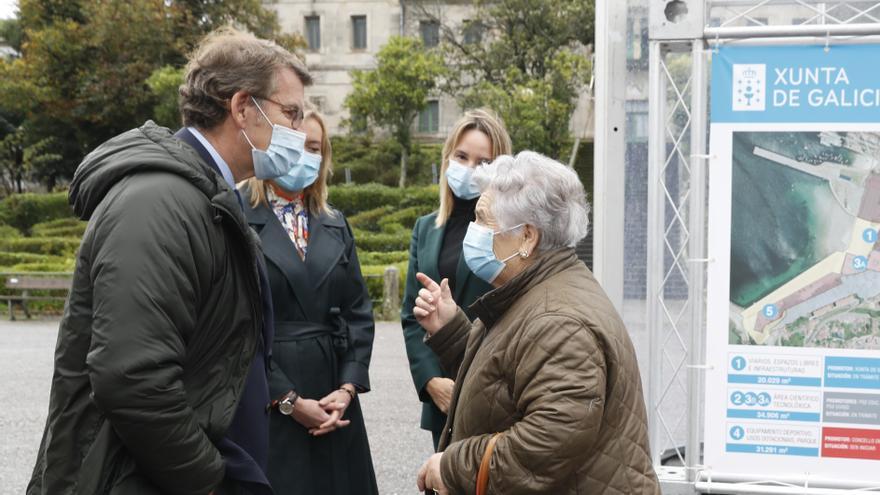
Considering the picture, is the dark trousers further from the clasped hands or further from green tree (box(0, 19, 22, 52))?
green tree (box(0, 19, 22, 52))

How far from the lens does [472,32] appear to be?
139 ft

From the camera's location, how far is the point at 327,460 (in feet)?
12.5

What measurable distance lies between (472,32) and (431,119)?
732 centimetres

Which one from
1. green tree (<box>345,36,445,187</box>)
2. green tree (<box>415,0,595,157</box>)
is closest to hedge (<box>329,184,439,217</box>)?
green tree (<box>415,0,595,157</box>)

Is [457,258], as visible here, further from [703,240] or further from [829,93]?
[829,93]

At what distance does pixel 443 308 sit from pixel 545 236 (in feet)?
2.34

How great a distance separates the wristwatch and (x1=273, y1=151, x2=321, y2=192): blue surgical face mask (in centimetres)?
87

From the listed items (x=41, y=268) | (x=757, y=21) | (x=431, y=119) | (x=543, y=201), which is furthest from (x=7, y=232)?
(x=543, y=201)

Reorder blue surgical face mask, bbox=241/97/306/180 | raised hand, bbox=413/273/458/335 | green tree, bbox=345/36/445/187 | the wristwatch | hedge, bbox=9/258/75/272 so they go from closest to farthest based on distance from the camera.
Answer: blue surgical face mask, bbox=241/97/306/180, raised hand, bbox=413/273/458/335, the wristwatch, hedge, bbox=9/258/75/272, green tree, bbox=345/36/445/187

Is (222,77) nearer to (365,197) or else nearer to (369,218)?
(369,218)

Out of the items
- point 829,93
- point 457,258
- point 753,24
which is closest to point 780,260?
point 829,93

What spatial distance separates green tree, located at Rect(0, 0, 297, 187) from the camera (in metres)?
35.0

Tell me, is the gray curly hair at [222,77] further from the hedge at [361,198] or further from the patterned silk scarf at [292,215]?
the hedge at [361,198]

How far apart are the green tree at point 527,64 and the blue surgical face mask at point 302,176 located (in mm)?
27903
